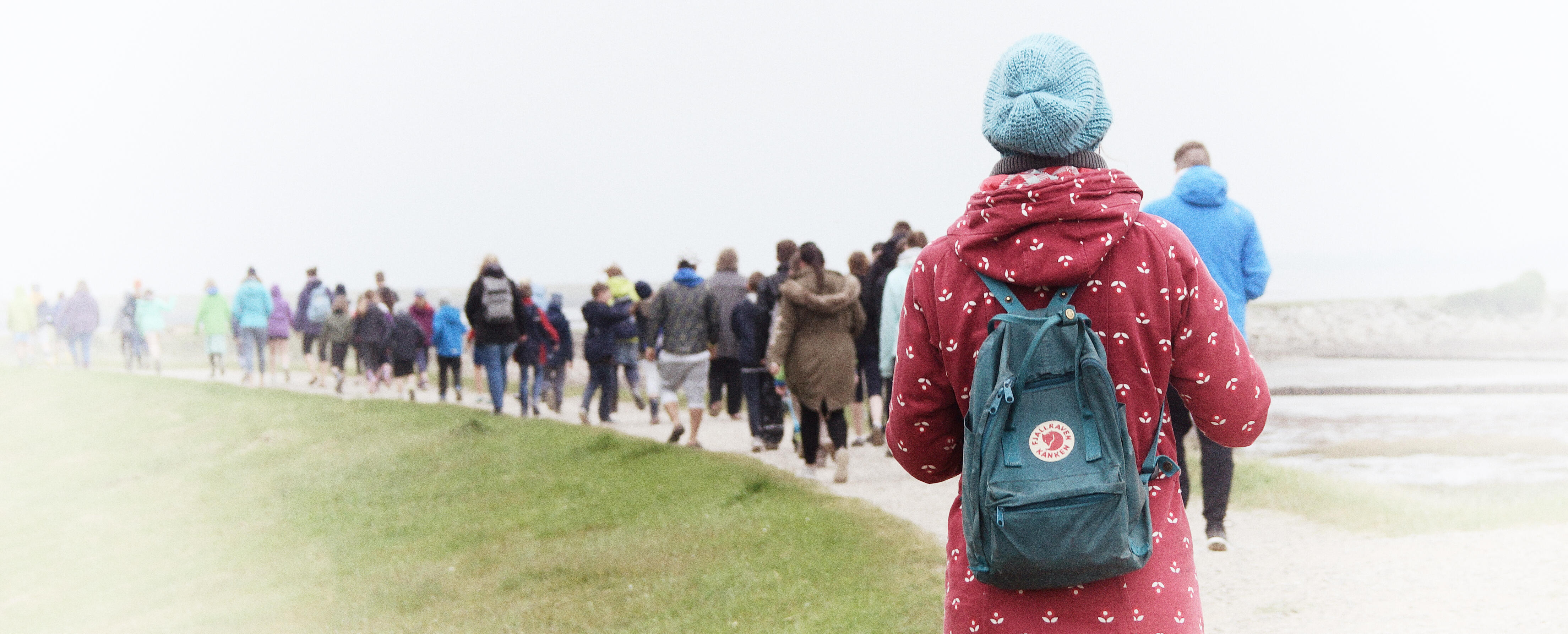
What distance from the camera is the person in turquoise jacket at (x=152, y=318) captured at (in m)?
28.7

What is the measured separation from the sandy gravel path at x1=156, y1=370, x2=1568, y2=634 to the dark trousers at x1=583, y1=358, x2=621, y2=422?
827 cm

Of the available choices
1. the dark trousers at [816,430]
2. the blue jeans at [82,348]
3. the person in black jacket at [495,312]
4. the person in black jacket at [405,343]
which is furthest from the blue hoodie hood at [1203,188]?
the blue jeans at [82,348]

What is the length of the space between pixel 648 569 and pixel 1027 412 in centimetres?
649

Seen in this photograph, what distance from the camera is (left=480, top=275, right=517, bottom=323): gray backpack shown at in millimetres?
15594

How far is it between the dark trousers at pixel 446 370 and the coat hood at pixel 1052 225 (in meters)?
17.3

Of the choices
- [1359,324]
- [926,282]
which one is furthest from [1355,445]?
[1359,324]

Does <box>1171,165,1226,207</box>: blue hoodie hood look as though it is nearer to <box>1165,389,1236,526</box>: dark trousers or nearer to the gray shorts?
<box>1165,389,1236,526</box>: dark trousers

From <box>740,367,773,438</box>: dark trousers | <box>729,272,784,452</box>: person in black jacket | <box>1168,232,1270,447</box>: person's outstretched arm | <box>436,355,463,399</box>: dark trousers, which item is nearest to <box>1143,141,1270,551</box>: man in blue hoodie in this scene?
<box>1168,232,1270,447</box>: person's outstretched arm

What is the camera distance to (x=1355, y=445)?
14633 mm

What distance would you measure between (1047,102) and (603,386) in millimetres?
14329

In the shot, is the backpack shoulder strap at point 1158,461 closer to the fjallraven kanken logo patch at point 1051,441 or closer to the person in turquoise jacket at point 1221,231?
the fjallraven kanken logo patch at point 1051,441

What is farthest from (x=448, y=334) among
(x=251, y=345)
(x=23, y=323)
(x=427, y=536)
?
(x=23, y=323)

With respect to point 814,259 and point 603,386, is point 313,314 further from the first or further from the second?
point 814,259

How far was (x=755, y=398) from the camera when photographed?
513 inches
